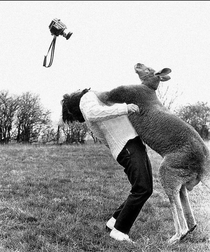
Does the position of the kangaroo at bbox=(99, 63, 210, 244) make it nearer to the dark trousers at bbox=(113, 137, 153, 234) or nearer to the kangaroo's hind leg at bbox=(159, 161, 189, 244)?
the kangaroo's hind leg at bbox=(159, 161, 189, 244)

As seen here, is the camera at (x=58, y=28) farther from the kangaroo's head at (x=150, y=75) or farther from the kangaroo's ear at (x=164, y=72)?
the kangaroo's ear at (x=164, y=72)

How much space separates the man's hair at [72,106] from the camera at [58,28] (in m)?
0.70

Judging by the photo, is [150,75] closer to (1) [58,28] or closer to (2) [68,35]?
(2) [68,35]

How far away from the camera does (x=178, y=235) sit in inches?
147

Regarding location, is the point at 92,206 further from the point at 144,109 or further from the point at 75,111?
A: the point at 144,109

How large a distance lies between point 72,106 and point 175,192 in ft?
5.36

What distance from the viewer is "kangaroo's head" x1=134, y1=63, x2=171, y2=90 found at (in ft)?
12.7

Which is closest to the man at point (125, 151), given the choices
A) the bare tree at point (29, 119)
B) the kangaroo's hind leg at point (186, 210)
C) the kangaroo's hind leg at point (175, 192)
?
the kangaroo's hind leg at point (175, 192)

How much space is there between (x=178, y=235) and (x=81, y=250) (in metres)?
1.07

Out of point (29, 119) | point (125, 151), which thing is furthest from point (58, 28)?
point (29, 119)

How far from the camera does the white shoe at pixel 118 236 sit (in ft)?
12.7

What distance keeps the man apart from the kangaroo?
0.16m

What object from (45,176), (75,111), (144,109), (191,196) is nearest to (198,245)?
(144,109)

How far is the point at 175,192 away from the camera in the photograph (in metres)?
3.68
